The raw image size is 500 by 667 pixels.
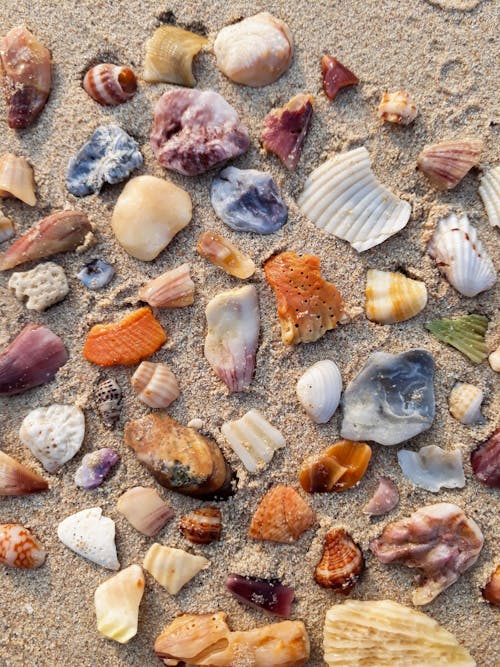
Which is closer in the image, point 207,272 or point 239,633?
point 239,633

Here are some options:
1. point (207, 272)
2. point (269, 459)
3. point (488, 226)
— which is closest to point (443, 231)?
point (488, 226)

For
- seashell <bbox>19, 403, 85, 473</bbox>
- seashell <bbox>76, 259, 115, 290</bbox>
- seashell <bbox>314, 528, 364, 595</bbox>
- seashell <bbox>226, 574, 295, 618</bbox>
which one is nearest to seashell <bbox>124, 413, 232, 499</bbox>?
seashell <bbox>19, 403, 85, 473</bbox>

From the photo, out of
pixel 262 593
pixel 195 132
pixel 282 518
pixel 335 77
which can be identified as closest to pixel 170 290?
pixel 195 132

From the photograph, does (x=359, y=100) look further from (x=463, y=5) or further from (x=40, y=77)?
(x=40, y=77)

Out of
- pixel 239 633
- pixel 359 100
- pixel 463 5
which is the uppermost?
pixel 463 5

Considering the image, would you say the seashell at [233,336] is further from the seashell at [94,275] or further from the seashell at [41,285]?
A: the seashell at [41,285]

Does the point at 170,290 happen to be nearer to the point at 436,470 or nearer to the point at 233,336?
the point at 233,336
